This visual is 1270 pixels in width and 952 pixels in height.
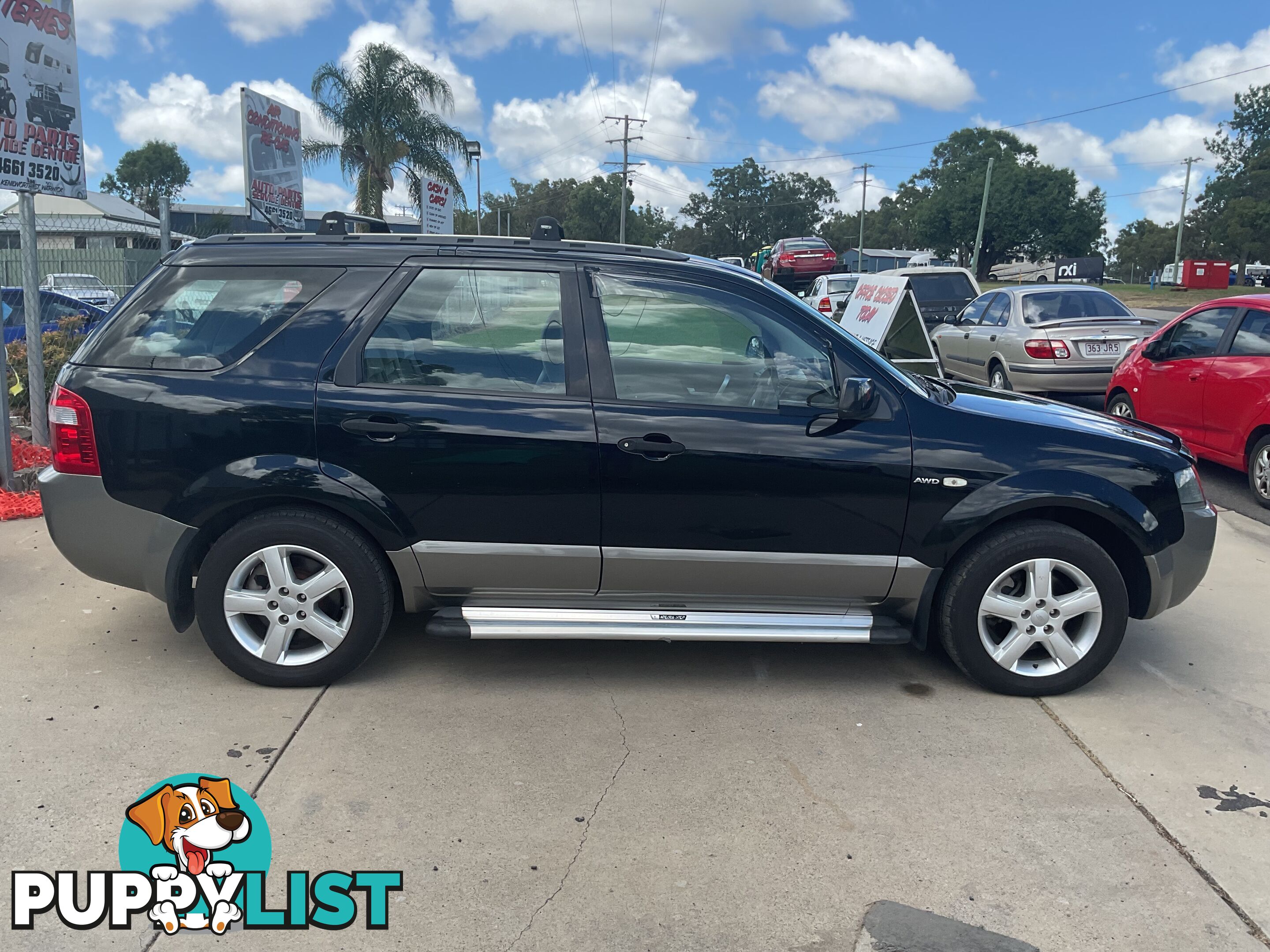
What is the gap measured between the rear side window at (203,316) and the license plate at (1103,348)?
30.8 feet

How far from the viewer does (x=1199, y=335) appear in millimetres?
8125

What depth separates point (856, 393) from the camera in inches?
151

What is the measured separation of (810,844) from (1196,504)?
7.74 feet

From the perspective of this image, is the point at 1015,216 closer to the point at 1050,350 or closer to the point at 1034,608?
the point at 1050,350

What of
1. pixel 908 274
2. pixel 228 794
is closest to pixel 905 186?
pixel 908 274

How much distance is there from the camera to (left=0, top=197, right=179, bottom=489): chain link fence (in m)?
7.22

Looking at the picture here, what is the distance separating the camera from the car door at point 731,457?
3.89 metres

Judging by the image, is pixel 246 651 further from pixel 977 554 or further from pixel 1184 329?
pixel 1184 329

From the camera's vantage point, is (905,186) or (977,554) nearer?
(977,554)

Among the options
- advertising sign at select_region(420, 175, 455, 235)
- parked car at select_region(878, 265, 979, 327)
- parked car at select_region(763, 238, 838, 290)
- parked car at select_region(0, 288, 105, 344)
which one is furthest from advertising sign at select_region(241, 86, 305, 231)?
parked car at select_region(763, 238, 838, 290)

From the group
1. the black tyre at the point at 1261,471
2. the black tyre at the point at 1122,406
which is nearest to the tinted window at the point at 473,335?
the black tyre at the point at 1261,471

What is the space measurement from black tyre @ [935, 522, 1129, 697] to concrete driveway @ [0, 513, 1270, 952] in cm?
13

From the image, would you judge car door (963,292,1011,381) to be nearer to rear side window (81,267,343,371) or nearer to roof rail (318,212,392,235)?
roof rail (318,212,392,235)

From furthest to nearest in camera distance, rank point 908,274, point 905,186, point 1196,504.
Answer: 1. point 905,186
2. point 908,274
3. point 1196,504
